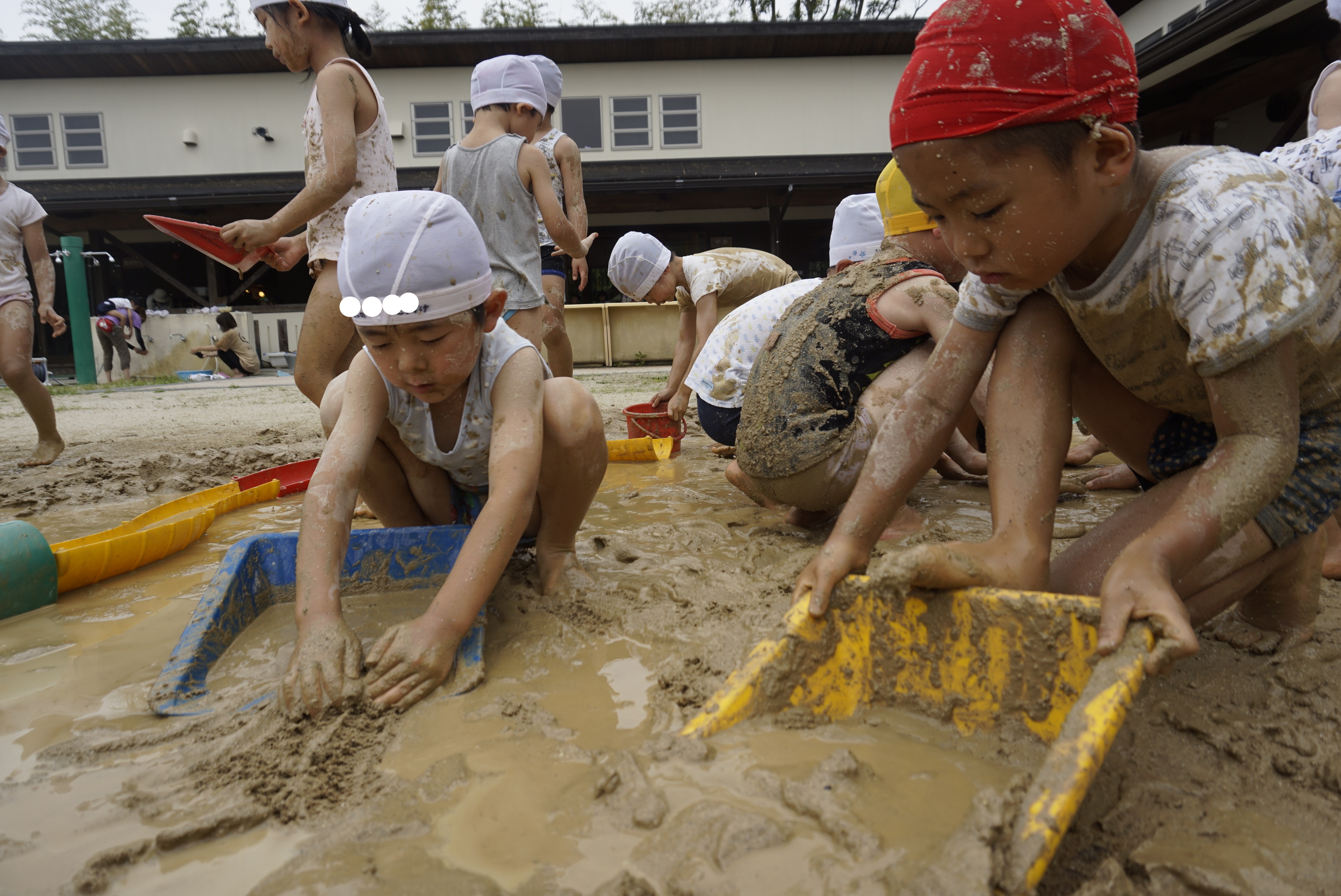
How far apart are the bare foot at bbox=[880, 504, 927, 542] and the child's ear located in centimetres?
126

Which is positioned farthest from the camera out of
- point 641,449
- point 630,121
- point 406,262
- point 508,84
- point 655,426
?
point 630,121

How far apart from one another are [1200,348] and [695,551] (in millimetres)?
1442

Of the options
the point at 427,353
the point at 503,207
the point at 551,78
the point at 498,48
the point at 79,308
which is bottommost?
the point at 427,353

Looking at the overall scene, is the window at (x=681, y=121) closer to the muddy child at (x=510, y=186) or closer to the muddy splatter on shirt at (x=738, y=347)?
the muddy child at (x=510, y=186)

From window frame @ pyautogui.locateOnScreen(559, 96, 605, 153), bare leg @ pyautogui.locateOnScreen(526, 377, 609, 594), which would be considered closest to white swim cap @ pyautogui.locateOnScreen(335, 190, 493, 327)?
bare leg @ pyautogui.locateOnScreen(526, 377, 609, 594)

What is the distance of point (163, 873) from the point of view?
1.02m

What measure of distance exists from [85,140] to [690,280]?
15.6m

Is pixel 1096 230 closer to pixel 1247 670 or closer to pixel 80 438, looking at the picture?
pixel 1247 670

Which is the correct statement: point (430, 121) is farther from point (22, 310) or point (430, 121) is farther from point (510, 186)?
point (510, 186)

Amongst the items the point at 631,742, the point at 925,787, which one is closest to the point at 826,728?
the point at 925,787

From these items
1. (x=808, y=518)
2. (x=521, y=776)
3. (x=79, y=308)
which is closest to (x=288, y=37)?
(x=808, y=518)

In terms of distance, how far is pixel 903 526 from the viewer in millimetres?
2441

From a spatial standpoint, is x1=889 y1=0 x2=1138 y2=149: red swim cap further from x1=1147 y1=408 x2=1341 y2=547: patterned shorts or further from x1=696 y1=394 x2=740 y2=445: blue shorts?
x1=696 y1=394 x2=740 y2=445: blue shorts

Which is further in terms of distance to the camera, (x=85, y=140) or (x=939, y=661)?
(x=85, y=140)
